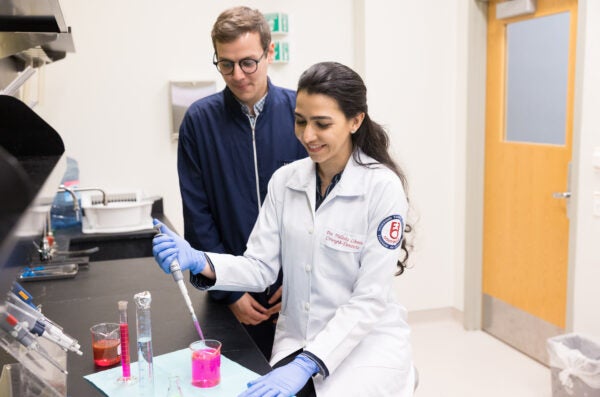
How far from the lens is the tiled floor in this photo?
3121 mm

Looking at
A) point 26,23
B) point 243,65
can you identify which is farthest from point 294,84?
point 26,23

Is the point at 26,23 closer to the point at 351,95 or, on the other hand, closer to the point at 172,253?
the point at 172,253

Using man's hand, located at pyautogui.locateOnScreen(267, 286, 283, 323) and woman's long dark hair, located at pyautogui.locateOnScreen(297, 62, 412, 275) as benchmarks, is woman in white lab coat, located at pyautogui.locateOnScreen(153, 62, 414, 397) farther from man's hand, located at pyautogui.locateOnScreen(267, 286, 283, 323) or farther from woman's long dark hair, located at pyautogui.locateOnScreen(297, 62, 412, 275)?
man's hand, located at pyautogui.locateOnScreen(267, 286, 283, 323)

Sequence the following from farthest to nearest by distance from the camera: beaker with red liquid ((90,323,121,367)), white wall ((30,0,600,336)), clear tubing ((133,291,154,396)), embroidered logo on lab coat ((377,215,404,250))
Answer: white wall ((30,0,600,336)) < embroidered logo on lab coat ((377,215,404,250)) < beaker with red liquid ((90,323,121,367)) < clear tubing ((133,291,154,396))

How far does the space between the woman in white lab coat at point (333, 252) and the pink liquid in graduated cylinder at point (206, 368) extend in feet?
0.65

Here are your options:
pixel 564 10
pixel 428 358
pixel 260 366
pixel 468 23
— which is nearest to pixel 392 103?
pixel 468 23

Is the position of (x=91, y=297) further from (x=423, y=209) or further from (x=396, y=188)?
(x=423, y=209)

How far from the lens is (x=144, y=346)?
1.31 meters

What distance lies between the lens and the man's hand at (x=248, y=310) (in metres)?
1.85

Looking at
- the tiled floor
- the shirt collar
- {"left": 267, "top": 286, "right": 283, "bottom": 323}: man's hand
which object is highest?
the shirt collar

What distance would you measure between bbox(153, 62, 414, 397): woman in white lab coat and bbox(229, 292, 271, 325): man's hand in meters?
0.15

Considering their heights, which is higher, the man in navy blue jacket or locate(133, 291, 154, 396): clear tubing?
the man in navy blue jacket

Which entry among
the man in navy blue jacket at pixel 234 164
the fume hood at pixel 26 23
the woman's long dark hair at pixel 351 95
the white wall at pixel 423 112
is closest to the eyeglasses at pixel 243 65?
the man in navy blue jacket at pixel 234 164

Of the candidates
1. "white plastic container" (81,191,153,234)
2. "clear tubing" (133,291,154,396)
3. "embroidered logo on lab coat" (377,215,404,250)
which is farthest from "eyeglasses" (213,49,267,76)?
"white plastic container" (81,191,153,234)
